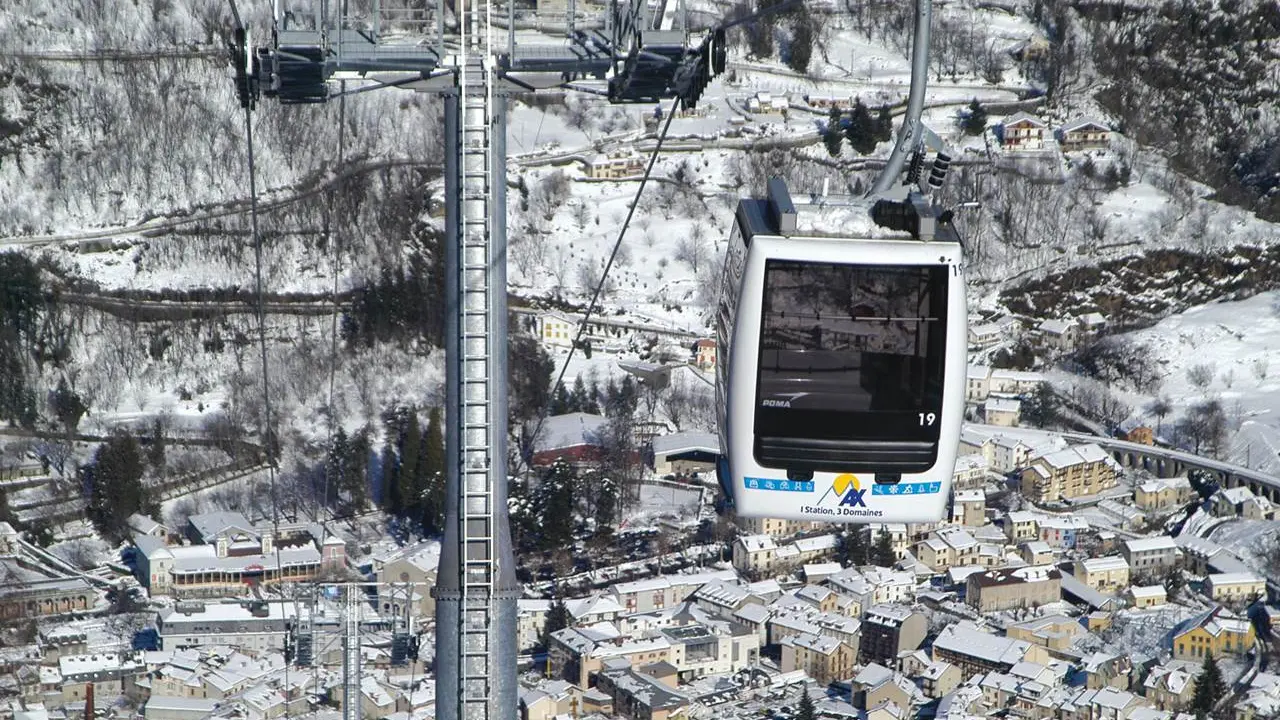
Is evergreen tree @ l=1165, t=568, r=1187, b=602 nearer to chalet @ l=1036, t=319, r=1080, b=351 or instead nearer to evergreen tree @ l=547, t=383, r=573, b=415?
chalet @ l=1036, t=319, r=1080, b=351

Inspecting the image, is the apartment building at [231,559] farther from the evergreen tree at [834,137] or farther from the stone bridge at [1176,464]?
the evergreen tree at [834,137]

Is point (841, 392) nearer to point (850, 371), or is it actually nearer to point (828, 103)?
point (850, 371)

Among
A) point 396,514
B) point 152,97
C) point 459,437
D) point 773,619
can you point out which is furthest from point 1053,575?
point 459,437

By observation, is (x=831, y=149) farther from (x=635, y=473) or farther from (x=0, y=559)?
(x=0, y=559)

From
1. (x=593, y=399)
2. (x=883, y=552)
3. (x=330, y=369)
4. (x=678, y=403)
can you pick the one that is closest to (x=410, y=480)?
(x=330, y=369)

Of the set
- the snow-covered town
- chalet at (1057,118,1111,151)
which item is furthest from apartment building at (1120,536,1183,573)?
chalet at (1057,118,1111,151)

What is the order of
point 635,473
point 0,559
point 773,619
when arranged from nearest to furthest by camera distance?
point 773,619 < point 0,559 < point 635,473
